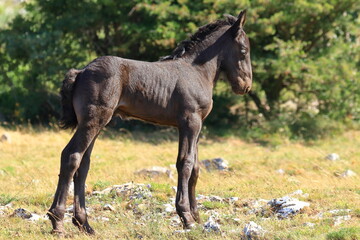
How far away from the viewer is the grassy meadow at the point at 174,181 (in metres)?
8.51

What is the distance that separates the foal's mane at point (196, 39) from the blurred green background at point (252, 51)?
1024cm

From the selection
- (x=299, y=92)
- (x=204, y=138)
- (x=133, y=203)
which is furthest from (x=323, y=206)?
(x=299, y=92)

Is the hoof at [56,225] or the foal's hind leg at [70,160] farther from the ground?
the foal's hind leg at [70,160]

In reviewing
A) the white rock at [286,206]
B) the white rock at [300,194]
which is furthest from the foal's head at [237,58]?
the white rock at [300,194]

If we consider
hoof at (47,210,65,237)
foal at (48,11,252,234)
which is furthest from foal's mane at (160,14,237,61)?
hoof at (47,210,65,237)

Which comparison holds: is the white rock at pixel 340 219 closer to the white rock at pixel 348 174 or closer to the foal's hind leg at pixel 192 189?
the foal's hind leg at pixel 192 189

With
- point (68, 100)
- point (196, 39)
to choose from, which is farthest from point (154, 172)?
point (68, 100)

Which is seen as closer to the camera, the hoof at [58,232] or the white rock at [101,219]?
the hoof at [58,232]

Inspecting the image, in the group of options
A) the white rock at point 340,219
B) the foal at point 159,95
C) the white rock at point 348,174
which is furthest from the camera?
the white rock at point 348,174

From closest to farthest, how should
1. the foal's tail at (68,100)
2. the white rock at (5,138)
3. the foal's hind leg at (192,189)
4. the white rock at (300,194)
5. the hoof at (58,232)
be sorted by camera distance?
the hoof at (58,232), the foal's tail at (68,100), the foal's hind leg at (192,189), the white rock at (300,194), the white rock at (5,138)

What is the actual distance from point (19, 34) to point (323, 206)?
1502 cm

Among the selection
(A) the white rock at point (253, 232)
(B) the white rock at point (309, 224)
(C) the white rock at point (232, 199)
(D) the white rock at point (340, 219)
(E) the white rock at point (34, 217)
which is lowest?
(C) the white rock at point (232, 199)

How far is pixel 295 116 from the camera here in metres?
22.9

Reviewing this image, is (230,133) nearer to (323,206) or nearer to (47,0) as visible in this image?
(47,0)
